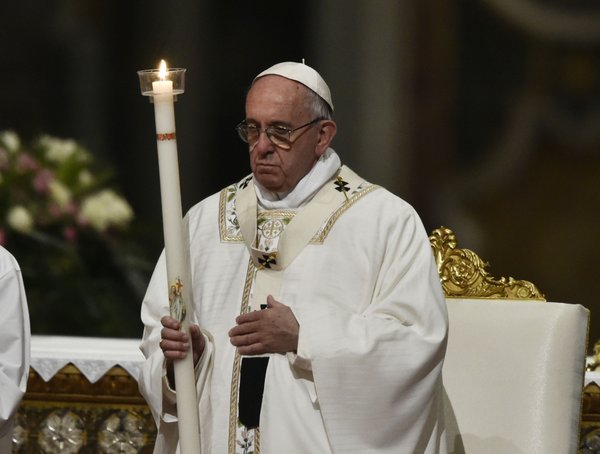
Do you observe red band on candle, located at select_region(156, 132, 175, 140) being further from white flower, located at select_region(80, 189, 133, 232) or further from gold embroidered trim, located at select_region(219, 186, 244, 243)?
white flower, located at select_region(80, 189, 133, 232)

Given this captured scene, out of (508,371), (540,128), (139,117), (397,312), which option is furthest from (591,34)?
(397,312)

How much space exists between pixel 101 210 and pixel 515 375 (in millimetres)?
2495

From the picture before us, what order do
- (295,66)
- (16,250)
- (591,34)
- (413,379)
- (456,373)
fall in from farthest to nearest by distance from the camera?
(591,34)
(16,250)
(456,373)
(295,66)
(413,379)

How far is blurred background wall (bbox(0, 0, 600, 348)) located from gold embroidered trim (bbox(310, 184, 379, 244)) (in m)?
2.64

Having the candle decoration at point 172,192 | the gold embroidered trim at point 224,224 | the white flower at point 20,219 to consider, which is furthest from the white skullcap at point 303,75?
the white flower at point 20,219

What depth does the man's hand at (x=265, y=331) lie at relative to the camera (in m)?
3.95

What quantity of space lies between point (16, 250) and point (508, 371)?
2.65 meters

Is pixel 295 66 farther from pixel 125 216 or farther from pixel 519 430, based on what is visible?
pixel 125 216

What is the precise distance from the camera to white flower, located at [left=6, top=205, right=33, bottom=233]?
20.2 ft

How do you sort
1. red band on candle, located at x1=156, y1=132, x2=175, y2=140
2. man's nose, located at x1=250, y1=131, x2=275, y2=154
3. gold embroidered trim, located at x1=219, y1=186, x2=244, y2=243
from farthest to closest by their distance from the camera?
gold embroidered trim, located at x1=219, y1=186, x2=244, y2=243 → man's nose, located at x1=250, y1=131, x2=275, y2=154 → red band on candle, located at x1=156, y1=132, x2=175, y2=140

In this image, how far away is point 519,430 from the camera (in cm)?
453

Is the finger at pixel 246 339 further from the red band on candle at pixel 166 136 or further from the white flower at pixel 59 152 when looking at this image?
the white flower at pixel 59 152

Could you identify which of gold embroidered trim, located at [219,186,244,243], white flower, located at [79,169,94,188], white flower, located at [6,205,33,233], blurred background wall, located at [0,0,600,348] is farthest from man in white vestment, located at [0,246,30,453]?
blurred background wall, located at [0,0,600,348]

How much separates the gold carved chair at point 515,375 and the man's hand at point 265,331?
85cm
